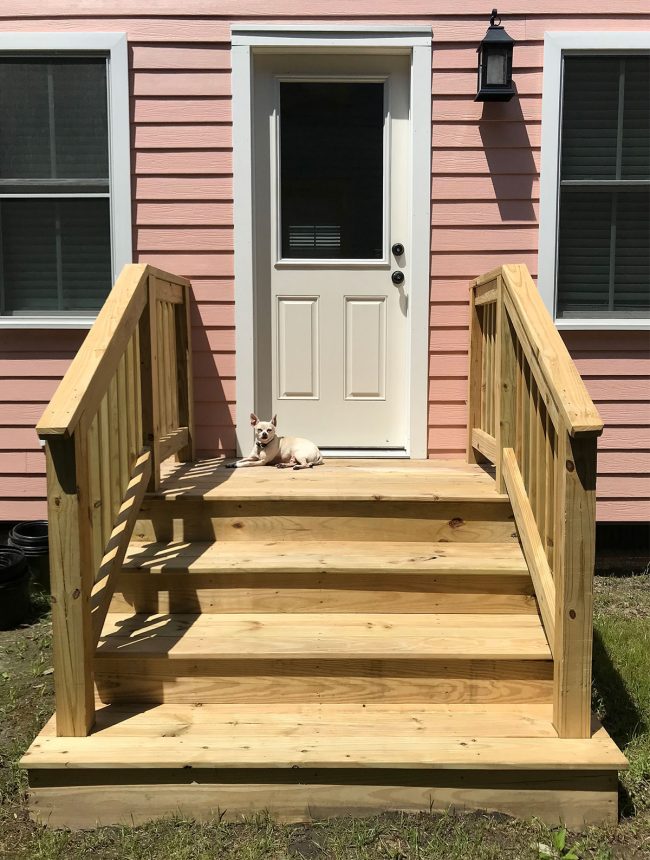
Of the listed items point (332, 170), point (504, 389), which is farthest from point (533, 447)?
point (332, 170)

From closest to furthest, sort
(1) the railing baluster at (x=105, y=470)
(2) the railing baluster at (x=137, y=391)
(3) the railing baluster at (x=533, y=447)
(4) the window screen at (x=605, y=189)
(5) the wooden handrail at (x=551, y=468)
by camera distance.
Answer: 1. (5) the wooden handrail at (x=551, y=468)
2. (1) the railing baluster at (x=105, y=470)
3. (3) the railing baluster at (x=533, y=447)
4. (2) the railing baluster at (x=137, y=391)
5. (4) the window screen at (x=605, y=189)

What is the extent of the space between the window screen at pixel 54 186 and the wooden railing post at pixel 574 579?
3076 millimetres

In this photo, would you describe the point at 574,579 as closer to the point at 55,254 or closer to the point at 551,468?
the point at 551,468

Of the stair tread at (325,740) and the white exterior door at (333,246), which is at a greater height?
the white exterior door at (333,246)

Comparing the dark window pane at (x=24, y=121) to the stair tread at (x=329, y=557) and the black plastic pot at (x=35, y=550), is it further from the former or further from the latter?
the stair tread at (x=329, y=557)

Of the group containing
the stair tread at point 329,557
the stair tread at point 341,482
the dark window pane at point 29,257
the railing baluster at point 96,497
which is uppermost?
the dark window pane at point 29,257

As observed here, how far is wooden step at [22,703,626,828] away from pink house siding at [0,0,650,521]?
2.35 m

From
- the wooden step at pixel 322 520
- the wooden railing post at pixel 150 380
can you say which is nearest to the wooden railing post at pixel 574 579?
the wooden step at pixel 322 520

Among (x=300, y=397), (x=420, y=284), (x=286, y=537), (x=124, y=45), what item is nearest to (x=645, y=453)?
(x=420, y=284)

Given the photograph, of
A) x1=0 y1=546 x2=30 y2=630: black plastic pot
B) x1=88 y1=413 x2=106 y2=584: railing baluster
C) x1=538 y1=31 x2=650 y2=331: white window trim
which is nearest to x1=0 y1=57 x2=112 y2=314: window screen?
x1=0 y1=546 x2=30 y2=630: black plastic pot

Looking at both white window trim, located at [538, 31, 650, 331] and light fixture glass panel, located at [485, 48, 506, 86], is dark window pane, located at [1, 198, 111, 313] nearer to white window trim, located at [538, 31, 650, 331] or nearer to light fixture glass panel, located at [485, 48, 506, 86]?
light fixture glass panel, located at [485, 48, 506, 86]

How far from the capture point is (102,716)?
263 centimetres

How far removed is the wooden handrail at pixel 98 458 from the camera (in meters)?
2.46

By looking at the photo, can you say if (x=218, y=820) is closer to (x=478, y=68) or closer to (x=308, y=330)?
(x=308, y=330)
